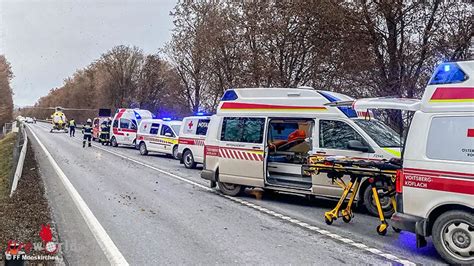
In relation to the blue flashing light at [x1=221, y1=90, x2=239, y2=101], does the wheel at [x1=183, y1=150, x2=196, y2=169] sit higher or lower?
lower

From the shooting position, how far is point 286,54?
75.1ft

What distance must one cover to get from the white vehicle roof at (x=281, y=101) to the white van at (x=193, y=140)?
634cm

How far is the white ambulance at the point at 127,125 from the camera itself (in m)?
29.4

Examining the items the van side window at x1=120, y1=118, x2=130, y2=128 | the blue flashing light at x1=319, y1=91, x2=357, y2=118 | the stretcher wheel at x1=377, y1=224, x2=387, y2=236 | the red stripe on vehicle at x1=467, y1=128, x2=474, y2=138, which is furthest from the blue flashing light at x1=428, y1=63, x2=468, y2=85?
the van side window at x1=120, y1=118, x2=130, y2=128

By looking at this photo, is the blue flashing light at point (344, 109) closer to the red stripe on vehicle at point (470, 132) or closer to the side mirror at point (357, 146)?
→ the side mirror at point (357, 146)

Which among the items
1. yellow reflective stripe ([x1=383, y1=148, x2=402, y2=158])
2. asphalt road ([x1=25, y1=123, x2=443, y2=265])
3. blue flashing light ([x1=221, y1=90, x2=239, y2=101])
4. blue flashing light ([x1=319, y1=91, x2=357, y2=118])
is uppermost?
blue flashing light ([x1=221, y1=90, x2=239, y2=101])

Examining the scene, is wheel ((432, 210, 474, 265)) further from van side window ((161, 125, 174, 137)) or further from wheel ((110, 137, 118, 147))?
wheel ((110, 137, 118, 147))

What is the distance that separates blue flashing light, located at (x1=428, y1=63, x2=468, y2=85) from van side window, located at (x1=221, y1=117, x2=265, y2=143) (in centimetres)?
499

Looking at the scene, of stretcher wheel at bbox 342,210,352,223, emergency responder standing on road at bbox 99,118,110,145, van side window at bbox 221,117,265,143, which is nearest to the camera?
stretcher wheel at bbox 342,210,352,223

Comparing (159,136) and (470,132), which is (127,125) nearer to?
(159,136)

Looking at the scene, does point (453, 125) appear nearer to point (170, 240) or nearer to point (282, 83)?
point (170, 240)

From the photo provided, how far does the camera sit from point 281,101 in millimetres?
10273

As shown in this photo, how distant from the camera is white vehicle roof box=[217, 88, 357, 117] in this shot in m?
9.76

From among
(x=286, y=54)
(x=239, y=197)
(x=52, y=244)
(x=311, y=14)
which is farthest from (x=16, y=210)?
(x=286, y=54)
